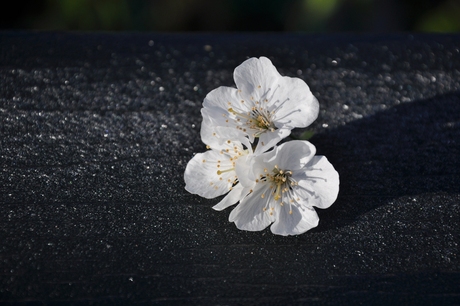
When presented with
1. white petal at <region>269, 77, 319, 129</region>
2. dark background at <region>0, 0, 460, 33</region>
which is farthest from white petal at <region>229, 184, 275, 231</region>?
dark background at <region>0, 0, 460, 33</region>

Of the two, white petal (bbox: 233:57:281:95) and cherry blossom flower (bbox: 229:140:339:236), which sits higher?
white petal (bbox: 233:57:281:95)

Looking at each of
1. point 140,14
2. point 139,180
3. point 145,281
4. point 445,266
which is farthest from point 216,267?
point 140,14

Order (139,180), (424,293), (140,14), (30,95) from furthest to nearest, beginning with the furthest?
(140,14), (30,95), (139,180), (424,293)

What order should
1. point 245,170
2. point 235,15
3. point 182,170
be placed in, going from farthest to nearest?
point 235,15
point 182,170
point 245,170

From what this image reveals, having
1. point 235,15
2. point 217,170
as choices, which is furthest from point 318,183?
point 235,15

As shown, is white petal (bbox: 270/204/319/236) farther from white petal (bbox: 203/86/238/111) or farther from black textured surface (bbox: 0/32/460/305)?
white petal (bbox: 203/86/238/111)

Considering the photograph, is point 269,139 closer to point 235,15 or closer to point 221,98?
point 221,98

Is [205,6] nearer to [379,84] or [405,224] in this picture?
[379,84]
